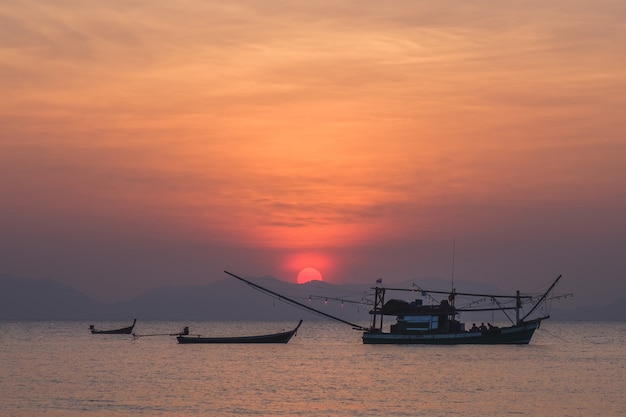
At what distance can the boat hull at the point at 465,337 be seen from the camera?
11531 centimetres

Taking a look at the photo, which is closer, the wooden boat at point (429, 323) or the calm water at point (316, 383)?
the calm water at point (316, 383)

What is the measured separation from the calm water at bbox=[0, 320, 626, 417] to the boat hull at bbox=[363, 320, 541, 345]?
165 centimetres

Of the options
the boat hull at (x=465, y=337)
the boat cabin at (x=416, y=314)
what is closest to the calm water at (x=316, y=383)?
the boat hull at (x=465, y=337)

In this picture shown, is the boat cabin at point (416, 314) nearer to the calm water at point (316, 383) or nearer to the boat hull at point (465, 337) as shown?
the boat hull at point (465, 337)

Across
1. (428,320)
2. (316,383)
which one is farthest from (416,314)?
(316,383)

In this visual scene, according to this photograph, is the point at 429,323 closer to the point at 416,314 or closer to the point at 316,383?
the point at 416,314

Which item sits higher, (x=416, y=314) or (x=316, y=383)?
(x=416, y=314)

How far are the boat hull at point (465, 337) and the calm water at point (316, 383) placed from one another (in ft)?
5.40

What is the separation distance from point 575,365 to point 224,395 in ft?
154

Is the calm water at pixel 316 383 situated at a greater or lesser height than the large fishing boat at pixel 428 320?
lesser

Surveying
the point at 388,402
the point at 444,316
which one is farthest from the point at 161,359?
the point at 388,402

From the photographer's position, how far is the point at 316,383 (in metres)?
76.7

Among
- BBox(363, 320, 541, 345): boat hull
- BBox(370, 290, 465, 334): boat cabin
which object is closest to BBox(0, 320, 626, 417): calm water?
BBox(363, 320, 541, 345): boat hull

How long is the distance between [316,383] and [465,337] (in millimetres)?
47699
